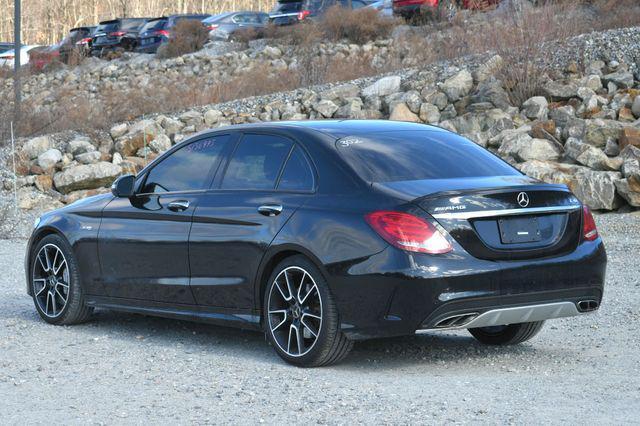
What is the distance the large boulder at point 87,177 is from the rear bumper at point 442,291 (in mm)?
17179

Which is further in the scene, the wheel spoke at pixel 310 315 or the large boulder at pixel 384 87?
the large boulder at pixel 384 87

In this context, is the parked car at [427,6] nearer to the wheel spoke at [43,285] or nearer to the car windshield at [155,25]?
the car windshield at [155,25]

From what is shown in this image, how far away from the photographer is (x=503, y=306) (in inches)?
272

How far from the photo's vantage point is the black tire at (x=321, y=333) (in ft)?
23.2

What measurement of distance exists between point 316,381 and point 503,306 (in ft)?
3.76

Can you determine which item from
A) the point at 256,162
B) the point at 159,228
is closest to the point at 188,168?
the point at 159,228

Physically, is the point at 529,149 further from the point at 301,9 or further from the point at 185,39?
the point at 185,39

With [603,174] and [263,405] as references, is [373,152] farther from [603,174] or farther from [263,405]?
[603,174]

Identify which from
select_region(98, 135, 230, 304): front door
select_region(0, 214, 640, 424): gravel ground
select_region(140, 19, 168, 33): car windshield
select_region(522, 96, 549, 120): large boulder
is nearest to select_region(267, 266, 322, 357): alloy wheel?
select_region(0, 214, 640, 424): gravel ground

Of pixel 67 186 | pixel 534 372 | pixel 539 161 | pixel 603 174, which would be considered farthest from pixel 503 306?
→ pixel 67 186

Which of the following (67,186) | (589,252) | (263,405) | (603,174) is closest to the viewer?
(263,405)

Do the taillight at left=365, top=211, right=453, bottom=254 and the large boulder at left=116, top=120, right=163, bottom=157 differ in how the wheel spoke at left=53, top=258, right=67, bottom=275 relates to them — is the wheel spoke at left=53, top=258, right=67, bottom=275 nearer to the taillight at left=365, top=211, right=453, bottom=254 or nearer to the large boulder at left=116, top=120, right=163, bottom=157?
the taillight at left=365, top=211, right=453, bottom=254

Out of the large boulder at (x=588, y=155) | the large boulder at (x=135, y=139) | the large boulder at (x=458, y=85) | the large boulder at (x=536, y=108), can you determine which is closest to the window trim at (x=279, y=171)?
the large boulder at (x=588, y=155)

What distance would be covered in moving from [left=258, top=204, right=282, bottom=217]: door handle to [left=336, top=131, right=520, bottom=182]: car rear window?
52 cm
